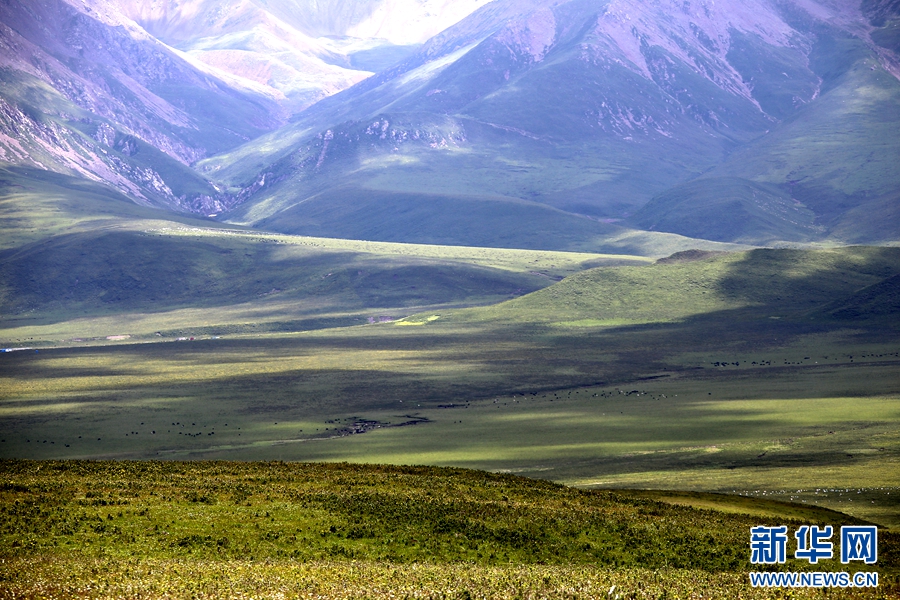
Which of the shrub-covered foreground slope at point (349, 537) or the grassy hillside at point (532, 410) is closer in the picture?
the shrub-covered foreground slope at point (349, 537)

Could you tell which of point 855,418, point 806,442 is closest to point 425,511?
point 806,442

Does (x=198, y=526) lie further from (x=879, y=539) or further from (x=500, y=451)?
(x=500, y=451)

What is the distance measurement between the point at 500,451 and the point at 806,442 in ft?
97.0

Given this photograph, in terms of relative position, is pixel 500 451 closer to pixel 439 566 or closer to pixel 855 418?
pixel 855 418

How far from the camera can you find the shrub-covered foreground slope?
42.2 m

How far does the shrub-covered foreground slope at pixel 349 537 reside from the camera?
4222cm

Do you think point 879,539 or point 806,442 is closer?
point 879,539

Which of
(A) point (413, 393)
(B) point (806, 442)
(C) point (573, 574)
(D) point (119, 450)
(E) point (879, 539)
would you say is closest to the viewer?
(C) point (573, 574)

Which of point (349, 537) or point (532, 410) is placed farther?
point (532, 410)

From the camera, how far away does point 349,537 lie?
2066 inches

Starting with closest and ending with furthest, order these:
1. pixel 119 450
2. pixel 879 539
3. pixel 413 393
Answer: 1. pixel 879 539
2. pixel 119 450
3. pixel 413 393

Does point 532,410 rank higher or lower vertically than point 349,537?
lower

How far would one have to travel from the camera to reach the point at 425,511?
186 ft

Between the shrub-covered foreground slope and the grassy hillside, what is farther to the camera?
the grassy hillside
